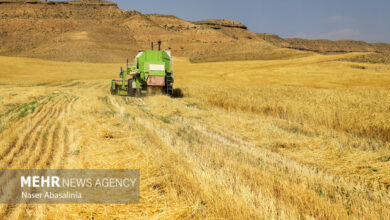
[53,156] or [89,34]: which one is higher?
[89,34]

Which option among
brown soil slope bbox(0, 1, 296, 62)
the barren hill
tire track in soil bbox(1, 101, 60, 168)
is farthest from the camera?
brown soil slope bbox(0, 1, 296, 62)

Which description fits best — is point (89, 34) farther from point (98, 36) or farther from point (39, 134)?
point (39, 134)

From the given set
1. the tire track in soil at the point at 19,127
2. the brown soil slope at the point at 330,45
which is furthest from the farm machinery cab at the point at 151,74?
the brown soil slope at the point at 330,45

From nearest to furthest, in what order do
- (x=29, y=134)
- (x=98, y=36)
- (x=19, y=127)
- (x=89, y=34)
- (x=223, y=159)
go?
(x=223, y=159) < (x=29, y=134) < (x=19, y=127) < (x=89, y=34) < (x=98, y=36)

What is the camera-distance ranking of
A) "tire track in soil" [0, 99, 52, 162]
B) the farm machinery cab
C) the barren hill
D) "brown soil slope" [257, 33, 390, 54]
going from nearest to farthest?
"tire track in soil" [0, 99, 52, 162], the farm machinery cab, the barren hill, "brown soil slope" [257, 33, 390, 54]

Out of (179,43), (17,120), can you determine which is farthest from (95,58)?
(17,120)

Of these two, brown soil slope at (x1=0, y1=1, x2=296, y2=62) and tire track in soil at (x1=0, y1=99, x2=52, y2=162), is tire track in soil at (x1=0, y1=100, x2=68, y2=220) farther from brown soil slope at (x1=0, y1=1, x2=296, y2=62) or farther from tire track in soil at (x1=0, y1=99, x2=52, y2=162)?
brown soil slope at (x1=0, y1=1, x2=296, y2=62)

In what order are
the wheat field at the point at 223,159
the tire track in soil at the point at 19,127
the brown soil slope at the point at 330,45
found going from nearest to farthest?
1. the wheat field at the point at 223,159
2. the tire track in soil at the point at 19,127
3. the brown soil slope at the point at 330,45

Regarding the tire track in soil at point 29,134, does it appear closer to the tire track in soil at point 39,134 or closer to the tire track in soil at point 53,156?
the tire track in soil at point 39,134

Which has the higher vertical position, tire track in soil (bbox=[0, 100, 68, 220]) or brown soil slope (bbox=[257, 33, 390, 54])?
brown soil slope (bbox=[257, 33, 390, 54])

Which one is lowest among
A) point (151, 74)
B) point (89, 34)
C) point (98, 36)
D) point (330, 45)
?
point (151, 74)

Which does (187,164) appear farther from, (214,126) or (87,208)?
(214,126)

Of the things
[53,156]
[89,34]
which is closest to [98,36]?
[89,34]

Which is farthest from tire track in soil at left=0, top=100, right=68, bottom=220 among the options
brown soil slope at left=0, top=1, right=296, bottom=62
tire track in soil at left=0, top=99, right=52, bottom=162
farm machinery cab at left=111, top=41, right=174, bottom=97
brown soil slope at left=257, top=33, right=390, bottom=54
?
brown soil slope at left=257, top=33, right=390, bottom=54
